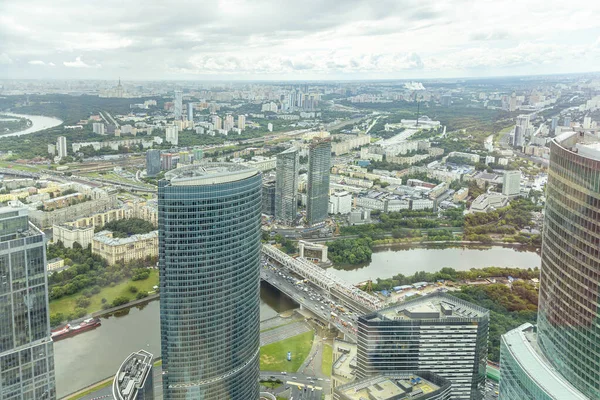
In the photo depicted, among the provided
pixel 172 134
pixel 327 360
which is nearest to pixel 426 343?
pixel 327 360

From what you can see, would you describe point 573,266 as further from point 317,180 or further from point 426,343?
point 317,180

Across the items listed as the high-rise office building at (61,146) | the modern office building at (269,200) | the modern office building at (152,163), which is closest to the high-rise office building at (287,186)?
the modern office building at (269,200)

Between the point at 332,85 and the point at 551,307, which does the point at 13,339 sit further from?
the point at 332,85

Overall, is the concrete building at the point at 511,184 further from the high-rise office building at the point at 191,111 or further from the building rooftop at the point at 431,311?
the high-rise office building at the point at 191,111

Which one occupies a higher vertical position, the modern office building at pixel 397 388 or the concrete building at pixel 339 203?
the modern office building at pixel 397 388

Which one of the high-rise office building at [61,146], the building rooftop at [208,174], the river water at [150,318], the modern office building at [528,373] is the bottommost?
the river water at [150,318]
